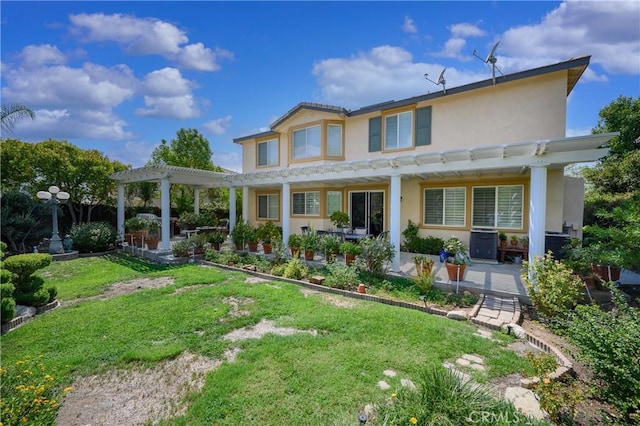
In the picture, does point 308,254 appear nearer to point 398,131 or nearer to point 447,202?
point 447,202

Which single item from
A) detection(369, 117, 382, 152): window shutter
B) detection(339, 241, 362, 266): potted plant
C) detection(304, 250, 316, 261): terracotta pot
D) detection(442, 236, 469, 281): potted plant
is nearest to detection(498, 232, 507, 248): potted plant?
detection(442, 236, 469, 281): potted plant

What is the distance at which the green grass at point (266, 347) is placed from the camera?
336cm

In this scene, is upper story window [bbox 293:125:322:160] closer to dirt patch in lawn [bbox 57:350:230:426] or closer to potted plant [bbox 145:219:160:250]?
potted plant [bbox 145:219:160:250]

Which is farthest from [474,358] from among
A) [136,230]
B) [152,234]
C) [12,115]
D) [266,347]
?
[136,230]

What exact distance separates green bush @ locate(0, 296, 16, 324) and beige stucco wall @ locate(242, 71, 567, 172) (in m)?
12.3

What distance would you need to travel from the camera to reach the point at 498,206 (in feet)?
37.0

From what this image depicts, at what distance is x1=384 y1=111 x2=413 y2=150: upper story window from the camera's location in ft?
40.3

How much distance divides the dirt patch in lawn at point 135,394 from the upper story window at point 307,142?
38.0 feet

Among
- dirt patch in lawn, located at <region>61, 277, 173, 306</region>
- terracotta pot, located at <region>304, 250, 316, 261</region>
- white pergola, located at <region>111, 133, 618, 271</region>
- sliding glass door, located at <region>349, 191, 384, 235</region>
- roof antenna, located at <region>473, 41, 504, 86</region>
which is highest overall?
roof antenna, located at <region>473, 41, 504, 86</region>

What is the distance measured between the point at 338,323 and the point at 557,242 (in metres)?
8.05

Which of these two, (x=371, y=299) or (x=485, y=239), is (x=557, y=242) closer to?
(x=485, y=239)

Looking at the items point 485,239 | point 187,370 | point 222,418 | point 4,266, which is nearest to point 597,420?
point 222,418

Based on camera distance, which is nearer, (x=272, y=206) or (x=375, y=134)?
(x=375, y=134)

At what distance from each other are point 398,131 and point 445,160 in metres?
4.60
